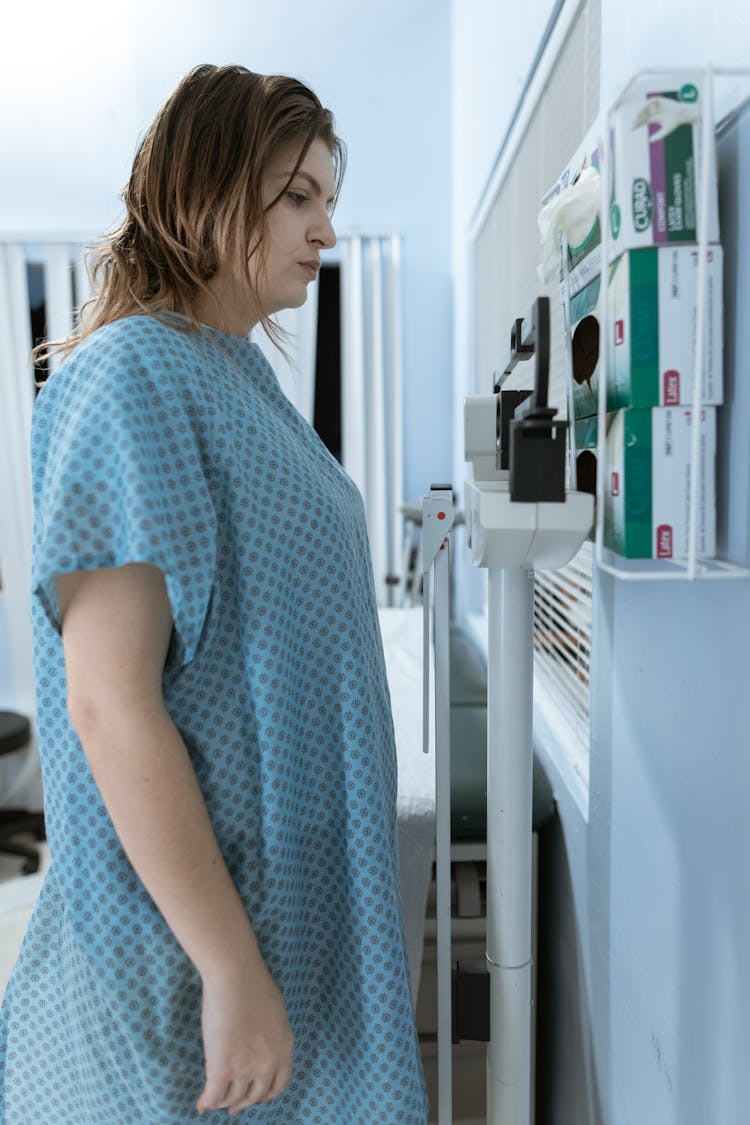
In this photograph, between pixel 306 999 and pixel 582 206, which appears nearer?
pixel 582 206

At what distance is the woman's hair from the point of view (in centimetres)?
74

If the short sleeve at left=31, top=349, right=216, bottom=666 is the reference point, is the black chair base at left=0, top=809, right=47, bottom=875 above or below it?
below

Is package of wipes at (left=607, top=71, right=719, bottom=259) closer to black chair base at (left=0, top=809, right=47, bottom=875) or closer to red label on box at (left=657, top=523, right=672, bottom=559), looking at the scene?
red label on box at (left=657, top=523, right=672, bottom=559)

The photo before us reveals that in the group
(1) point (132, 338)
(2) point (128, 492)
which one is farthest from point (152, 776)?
(1) point (132, 338)

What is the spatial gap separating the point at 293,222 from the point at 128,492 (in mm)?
328

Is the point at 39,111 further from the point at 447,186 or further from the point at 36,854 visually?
the point at 36,854

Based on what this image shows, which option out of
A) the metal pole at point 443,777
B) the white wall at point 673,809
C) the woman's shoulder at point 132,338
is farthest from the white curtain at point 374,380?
the woman's shoulder at point 132,338

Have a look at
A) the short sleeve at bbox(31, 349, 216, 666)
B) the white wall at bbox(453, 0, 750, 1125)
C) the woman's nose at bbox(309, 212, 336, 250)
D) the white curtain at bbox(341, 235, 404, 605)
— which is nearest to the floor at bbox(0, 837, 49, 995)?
the white curtain at bbox(341, 235, 404, 605)

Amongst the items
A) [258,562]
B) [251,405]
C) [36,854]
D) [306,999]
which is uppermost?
[251,405]

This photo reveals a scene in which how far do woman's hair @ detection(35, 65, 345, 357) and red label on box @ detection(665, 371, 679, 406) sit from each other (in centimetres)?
38

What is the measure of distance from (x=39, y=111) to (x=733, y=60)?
3.39 m

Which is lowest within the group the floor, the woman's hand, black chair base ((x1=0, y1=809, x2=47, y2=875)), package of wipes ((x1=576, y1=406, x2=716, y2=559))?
the floor

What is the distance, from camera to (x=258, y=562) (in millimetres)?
710

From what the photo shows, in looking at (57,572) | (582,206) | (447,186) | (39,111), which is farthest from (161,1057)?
(39,111)
